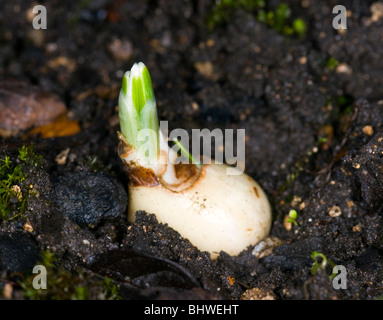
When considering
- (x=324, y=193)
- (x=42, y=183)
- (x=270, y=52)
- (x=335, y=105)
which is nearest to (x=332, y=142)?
(x=335, y=105)

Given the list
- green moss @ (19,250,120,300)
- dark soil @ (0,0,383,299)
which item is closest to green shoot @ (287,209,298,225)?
dark soil @ (0,0,383,299)

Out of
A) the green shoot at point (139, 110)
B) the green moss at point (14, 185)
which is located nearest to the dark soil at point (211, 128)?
the green moss at point (14, 185)

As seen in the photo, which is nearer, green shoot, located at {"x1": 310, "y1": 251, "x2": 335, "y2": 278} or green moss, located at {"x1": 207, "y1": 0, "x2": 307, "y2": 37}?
green shoot, located at {"x1": 310, "y1": 251, "x2": 335, "y2": 278}

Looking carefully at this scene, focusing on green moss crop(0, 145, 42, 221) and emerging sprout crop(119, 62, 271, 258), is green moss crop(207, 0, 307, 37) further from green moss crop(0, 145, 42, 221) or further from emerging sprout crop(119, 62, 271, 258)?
green moss crop(0, 145, 42, 221)

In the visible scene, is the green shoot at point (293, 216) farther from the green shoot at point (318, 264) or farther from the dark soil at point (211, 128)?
the green shoot at point (318, 264)

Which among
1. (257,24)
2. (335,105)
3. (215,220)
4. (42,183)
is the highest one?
(257,24)
